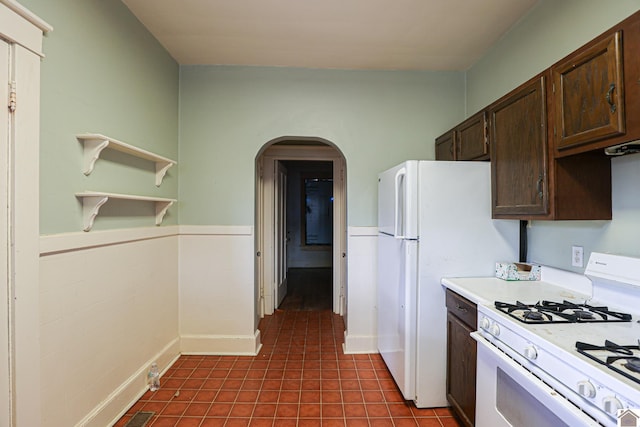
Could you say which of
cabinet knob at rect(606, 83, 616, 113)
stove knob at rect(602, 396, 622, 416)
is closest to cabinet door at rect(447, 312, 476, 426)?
stove knob at rect(602, 396, 622, 416)

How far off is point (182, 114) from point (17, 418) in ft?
7.98

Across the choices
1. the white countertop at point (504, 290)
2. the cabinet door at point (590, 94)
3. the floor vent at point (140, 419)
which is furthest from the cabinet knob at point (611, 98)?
the floor vent at point (140, 419)

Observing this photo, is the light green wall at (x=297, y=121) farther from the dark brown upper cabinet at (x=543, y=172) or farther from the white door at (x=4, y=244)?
the white door at (x=4, y=244)

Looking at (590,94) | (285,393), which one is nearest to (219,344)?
(285,393)

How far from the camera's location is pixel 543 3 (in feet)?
6.57

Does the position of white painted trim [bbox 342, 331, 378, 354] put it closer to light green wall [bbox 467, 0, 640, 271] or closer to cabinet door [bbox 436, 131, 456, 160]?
light green wall [bbox 467, 0, 640, 271]

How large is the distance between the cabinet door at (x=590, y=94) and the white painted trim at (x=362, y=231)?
1.71 m

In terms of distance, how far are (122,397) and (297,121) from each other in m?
2.54

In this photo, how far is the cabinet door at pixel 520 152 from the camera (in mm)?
1619

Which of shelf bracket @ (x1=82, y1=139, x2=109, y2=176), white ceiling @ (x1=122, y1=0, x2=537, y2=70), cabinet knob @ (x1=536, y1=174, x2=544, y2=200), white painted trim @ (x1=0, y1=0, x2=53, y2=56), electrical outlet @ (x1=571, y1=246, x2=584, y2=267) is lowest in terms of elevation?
electrical outlet @ (x1=571, y1=246, x2=584, y2=267)

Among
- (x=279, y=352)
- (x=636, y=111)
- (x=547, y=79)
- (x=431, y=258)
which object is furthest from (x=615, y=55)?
(x=279, y=352)

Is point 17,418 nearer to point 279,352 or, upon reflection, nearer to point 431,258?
point 279,352

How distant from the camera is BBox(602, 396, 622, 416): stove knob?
34.5 inches

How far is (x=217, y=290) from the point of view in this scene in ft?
9.73
